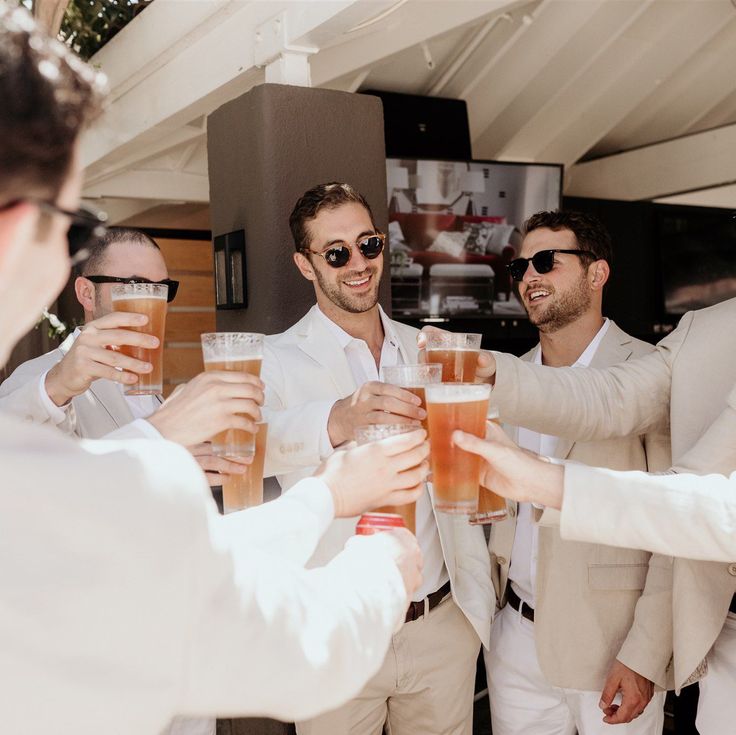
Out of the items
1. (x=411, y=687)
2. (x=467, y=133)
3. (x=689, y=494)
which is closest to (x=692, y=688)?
(x=411, y=687)

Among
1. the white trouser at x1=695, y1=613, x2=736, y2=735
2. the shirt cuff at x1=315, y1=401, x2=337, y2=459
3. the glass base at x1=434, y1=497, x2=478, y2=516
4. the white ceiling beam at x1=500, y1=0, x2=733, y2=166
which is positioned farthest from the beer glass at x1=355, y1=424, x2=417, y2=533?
the white ceiling beam at x1=500, y1=0, x2=733, y2=166

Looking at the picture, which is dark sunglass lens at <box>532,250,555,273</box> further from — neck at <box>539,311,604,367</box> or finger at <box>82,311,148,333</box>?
finger at <box>82,311,148,333</box>

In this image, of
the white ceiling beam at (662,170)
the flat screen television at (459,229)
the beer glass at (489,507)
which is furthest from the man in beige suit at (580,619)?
the white ceiling beam at (662,170)

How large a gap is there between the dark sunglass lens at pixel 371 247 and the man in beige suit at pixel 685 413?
0.71m

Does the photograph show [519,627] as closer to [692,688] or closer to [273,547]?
[692,688]

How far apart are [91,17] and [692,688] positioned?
18.3ft

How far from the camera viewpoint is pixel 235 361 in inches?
77.7

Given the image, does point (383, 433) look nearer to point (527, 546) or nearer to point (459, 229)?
point (527, 546)

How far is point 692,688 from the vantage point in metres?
3.42

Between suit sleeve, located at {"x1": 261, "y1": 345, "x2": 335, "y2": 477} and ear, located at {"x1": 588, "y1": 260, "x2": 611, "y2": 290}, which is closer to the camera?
suit sleeve, located at {"x1": 261, "y1": 345, "x2": 335, "y2": 477}

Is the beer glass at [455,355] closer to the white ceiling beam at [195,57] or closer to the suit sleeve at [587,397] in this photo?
the suit sleeve at [587,397]

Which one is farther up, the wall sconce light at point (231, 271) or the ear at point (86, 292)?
the wall sconce light at point (231, 271)

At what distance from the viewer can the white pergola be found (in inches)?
175

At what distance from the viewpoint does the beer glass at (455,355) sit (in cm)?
231
